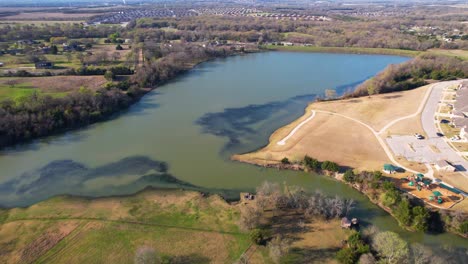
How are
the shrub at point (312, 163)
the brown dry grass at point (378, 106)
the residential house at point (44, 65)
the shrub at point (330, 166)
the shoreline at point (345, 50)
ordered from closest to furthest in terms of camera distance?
the shrub at point (330, 166) < the shrub at point (312, 163) < the brown dry grass at point (378, 106) < the residential house at point (44, 65) < the shoreline at point (345, 50)

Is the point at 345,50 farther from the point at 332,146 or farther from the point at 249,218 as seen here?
the point at 249,218

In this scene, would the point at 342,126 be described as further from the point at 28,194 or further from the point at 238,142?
the point at 28,194

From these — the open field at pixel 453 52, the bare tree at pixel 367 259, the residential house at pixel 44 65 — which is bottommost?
the bare tree at pixel 367 259

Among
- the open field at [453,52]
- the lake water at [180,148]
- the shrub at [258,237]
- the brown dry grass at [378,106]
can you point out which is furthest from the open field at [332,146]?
the open field at [453,52]

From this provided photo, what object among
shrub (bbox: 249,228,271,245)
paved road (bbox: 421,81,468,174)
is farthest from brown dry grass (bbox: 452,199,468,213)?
shrub (bbox: 249,228,271,245)

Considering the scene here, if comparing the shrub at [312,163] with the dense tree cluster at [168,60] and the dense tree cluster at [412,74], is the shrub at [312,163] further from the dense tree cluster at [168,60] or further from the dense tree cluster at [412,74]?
the dense tree cluster at [168,60]

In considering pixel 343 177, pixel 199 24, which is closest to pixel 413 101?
pixel 343 177
